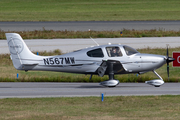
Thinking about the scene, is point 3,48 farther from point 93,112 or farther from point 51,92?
point 93,112

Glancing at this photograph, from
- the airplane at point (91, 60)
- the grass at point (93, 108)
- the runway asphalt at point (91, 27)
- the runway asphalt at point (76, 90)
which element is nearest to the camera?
the grass at point (93, 108)

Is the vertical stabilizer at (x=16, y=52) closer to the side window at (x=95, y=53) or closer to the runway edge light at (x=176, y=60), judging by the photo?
the side window at (x=95, y=53)

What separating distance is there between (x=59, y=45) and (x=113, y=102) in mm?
22250

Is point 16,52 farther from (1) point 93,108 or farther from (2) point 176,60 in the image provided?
(2) point 176,60

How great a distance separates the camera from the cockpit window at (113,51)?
17859 mm

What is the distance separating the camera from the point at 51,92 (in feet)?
54.4

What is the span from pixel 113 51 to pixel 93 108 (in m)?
5.76

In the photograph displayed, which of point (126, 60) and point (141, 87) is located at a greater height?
point (126, 60)

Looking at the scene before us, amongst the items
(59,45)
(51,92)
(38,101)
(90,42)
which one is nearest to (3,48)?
(59,45)

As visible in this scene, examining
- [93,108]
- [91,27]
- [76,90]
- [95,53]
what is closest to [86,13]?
[91,27]

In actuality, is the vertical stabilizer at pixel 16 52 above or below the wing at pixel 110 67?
above

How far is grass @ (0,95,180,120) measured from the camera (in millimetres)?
11297

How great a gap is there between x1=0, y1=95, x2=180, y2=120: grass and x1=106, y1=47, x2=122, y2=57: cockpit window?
11.6 ft

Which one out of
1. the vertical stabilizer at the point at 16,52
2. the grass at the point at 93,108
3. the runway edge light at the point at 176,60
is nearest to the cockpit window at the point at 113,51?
the grass at the point at 93,108
